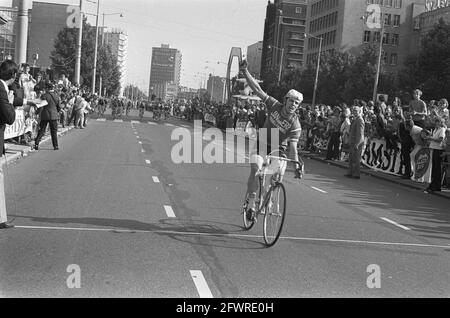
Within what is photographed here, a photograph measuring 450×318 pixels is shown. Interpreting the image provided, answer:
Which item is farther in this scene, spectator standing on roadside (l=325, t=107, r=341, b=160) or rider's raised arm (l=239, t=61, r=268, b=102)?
spectator standing on roadside (l=325, t=107, r=341, b=160)

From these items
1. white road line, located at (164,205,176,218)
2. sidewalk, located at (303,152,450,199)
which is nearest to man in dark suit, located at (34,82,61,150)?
sidewalk, located at (303,152,450,199)

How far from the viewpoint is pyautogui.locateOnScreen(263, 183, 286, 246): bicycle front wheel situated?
7.68m

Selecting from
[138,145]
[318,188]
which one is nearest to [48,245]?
[318,188]

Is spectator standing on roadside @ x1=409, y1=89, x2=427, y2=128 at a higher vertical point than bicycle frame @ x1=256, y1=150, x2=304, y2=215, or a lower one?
higher

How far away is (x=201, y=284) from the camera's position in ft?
19.2

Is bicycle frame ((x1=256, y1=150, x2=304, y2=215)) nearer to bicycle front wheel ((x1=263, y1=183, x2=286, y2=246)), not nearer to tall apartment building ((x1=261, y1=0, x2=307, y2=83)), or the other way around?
bicycle front wheel ((x1=263, y1=183, x2=286, y2=246))

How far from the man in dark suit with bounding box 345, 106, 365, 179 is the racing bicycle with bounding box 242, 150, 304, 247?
10.1 meters

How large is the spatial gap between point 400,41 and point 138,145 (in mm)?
105045

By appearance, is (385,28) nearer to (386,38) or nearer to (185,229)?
(386,38)

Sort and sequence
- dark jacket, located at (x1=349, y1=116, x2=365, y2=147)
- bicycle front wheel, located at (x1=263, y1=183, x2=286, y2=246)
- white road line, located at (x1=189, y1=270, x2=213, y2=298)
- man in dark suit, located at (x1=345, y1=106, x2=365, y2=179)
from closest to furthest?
white road line, located at (x1=189, y1=270, x2=213, y2=298), bicycle front wheel, located at (x1=263, y1=183, x2=286, y2=246), man in dark suit, located at (x1=345, y1=106, x2=365, y2=179), dark jacket, located at (x1=349, y1=116, x2=365, y2=147)

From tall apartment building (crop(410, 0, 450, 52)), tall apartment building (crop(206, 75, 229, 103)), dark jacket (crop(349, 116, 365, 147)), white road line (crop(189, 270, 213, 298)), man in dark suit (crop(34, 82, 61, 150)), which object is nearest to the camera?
white road line (crop(189, 270, 213, 298))

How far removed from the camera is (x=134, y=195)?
11383 mm

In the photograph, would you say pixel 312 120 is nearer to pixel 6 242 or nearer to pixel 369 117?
pixel 369 117

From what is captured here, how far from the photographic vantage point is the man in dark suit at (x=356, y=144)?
722 inches
